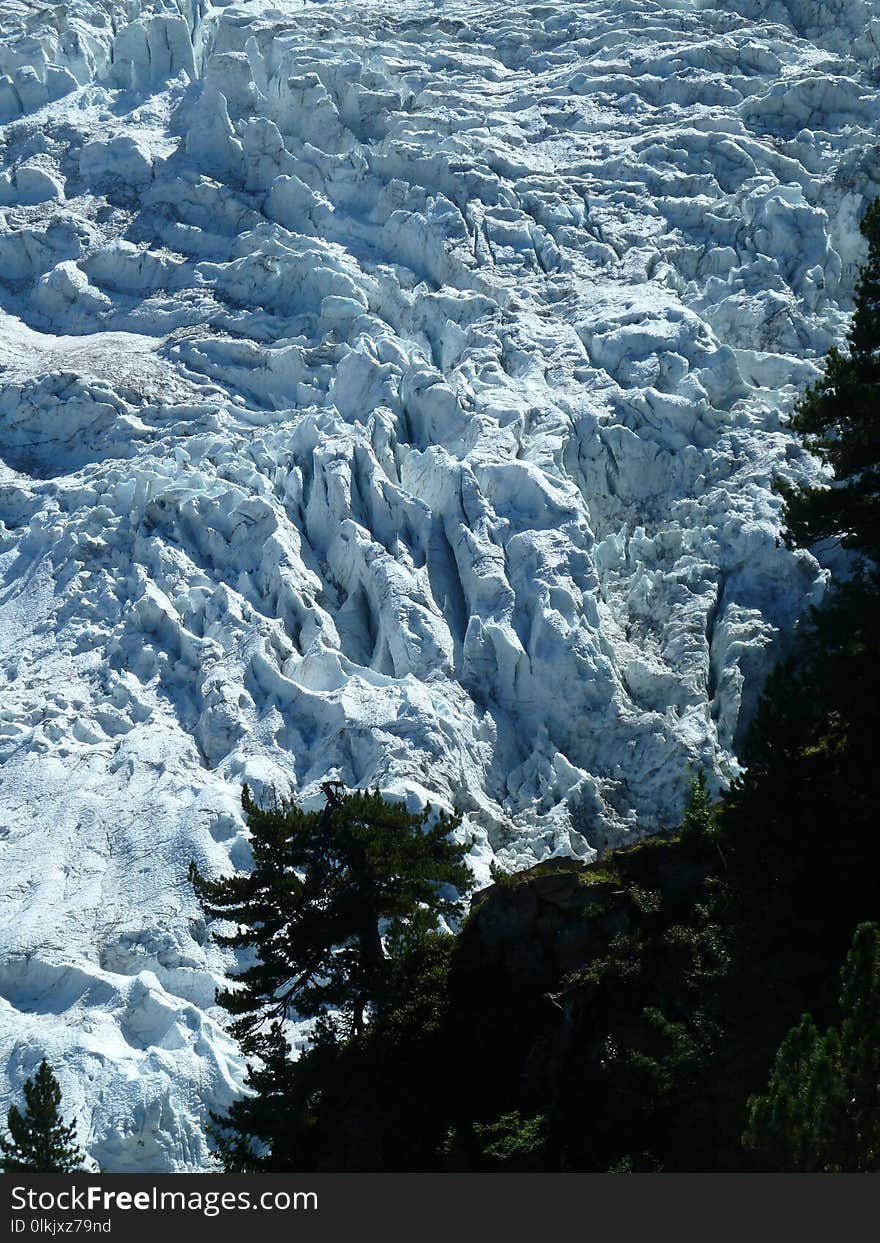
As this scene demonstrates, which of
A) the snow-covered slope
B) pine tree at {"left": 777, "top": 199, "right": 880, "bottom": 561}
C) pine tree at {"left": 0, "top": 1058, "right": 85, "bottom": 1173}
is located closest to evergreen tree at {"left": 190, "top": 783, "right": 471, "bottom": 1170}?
pine tree at {"left": 0, "top": 1058, "right": 85, "bottom": 1173}

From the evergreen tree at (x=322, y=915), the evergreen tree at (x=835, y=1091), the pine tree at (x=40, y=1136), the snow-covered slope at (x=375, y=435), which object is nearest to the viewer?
the evergreen tree at (x=835, y=1091)

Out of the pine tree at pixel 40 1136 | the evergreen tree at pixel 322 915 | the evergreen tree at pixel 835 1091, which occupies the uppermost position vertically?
the evergreen tree at pixel 835 1091

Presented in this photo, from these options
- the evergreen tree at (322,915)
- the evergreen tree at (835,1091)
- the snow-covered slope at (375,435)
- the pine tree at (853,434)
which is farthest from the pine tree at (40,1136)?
the pine tree at (853,434)

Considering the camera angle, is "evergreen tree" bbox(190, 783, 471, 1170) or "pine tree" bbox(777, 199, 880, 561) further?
"pine tree" bbox(777, 199, 880, 561)

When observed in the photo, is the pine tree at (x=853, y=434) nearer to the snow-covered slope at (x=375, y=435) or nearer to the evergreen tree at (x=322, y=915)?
the evergreen tree at (x=322, y=915)

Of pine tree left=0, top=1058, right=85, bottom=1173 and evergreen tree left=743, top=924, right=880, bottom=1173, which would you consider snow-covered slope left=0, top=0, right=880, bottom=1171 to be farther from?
evergreen tree left=743, top=924, right=880, bottom=1173

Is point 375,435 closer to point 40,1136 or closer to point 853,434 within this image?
point 853,434
